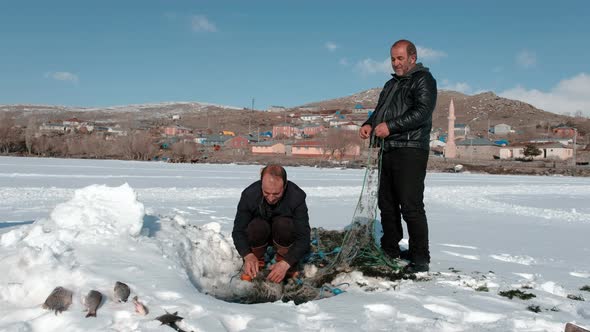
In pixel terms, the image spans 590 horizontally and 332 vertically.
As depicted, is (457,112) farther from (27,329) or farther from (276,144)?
(27,329)

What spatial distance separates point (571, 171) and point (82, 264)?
45.7 meters

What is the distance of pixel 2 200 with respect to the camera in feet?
32.5

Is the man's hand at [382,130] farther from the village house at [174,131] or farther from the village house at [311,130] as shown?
the village house at [174,131]

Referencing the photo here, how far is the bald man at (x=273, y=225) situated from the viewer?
141 inches

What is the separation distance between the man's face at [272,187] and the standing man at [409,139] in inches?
41.1

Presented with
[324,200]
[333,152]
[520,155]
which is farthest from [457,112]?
[324,200]

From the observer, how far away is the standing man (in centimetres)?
395

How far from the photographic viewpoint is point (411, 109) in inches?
157

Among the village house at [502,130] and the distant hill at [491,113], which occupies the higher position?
the distant hill at [491,113]

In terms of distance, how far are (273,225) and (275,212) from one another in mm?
112

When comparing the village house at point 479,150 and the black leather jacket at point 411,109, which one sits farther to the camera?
the village house at point 479,150

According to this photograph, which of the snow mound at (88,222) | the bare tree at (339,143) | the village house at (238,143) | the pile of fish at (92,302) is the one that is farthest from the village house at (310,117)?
the pile of fish at (92,302)

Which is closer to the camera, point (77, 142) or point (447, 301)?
point (447, 301)

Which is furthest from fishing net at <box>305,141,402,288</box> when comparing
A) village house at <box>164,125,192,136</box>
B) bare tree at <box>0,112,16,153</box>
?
village house at <box>164,125,192,136</box>
